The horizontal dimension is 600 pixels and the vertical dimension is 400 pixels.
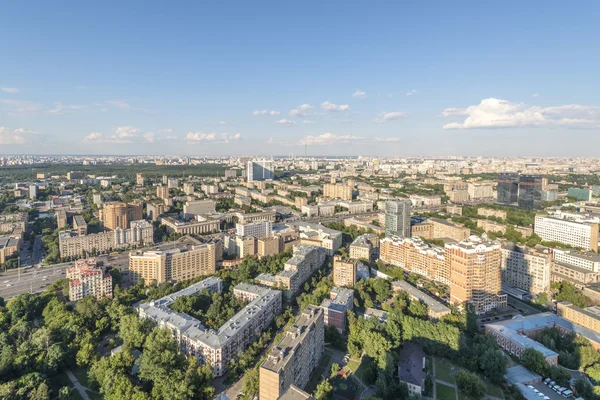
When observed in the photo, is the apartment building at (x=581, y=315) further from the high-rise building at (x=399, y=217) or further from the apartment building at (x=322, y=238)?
the apartment building at (x=322, y=238)

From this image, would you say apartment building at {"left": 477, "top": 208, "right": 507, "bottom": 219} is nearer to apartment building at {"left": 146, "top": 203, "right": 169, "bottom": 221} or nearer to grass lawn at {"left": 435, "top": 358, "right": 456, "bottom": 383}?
grass lawn at {"left": 435, "top": 358, "right": 456, "bottom": 383}

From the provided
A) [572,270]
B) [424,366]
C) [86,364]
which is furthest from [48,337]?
[572,270]

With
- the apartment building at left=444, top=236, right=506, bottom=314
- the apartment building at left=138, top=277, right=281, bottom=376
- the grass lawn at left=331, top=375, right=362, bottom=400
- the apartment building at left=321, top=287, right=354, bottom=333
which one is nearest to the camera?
the grass lawn at left=331, top=375, right=362, bottom=400

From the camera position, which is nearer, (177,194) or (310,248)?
(310,248)

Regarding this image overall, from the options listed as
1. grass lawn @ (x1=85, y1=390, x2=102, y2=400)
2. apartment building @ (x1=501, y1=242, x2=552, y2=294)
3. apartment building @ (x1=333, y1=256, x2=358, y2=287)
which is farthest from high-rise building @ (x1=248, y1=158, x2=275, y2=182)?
grass lawn @ (x1=85, y1=390, x2=102, y2=400)

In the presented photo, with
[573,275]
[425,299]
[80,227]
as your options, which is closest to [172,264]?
[80,227]

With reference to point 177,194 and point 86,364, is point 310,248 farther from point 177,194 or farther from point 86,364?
point 177,194
